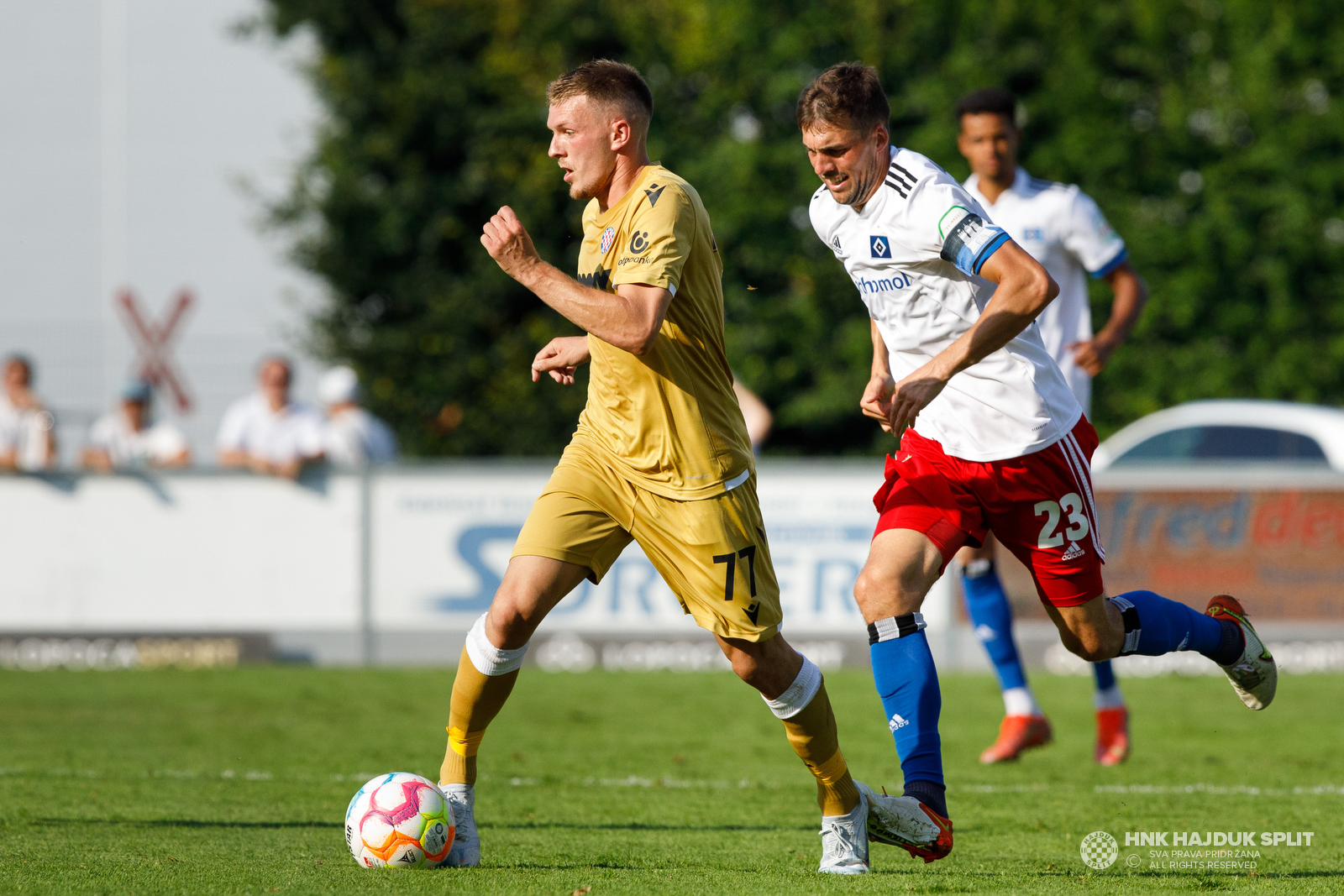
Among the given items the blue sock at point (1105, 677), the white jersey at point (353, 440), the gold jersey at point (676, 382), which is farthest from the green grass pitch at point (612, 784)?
the white jersey at point (353, 440)

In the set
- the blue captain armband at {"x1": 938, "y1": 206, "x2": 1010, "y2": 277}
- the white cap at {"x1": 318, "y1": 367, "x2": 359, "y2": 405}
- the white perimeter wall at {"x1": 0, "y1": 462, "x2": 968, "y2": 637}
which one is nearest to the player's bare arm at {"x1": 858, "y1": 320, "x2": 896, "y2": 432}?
the blue captain armband at {"x1": 938, "y1": 206, "x2": 1010, "y2": 277}

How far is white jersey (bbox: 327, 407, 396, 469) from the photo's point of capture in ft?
41.5

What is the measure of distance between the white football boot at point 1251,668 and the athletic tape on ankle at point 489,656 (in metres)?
2.46

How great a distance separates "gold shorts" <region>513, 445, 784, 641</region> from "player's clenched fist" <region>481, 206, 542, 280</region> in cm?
70

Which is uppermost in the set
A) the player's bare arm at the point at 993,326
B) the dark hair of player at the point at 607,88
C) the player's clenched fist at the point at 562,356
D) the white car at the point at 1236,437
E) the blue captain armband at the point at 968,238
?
the dark hair of player at the point at 607,88

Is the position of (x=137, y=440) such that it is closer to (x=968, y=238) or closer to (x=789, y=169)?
(x=968, y=238)

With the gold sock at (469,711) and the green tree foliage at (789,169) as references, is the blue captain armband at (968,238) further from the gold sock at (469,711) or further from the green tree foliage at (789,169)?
the green tree foliage at (789,169)

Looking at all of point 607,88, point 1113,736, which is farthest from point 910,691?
point 1113,736

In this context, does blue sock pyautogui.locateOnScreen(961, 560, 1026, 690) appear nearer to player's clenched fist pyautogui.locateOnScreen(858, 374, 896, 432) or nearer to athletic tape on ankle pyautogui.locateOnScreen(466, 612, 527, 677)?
player's clenched fist pyautogui.locateOnScreen(858, 374, 896, 432)

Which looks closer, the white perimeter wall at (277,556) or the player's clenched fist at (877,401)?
the player's clenched fist at (877,401)

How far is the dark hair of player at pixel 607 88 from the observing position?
14.9ft

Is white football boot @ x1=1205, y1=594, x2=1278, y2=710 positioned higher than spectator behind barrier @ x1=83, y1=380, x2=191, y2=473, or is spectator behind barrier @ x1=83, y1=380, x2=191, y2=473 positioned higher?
white football boot @ x1=1205, y1=594, x2=1278, y2=710

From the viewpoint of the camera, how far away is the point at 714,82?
79.4 ft

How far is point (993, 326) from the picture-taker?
172 inches
